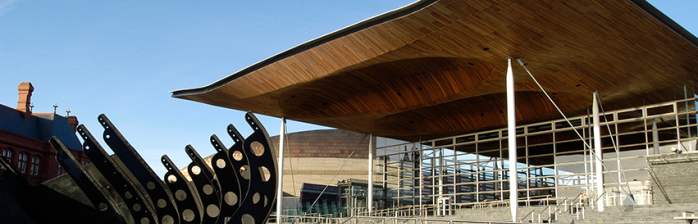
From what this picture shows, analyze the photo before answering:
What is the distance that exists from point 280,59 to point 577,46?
1022 centimetres

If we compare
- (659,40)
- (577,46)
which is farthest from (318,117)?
(659,40)

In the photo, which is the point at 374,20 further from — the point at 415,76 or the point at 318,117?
the point at 318,117

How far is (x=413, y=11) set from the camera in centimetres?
1622

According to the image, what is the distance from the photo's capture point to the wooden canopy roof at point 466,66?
16.2m

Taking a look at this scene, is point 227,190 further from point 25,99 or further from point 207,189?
point 25,99

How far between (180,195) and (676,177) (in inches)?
664

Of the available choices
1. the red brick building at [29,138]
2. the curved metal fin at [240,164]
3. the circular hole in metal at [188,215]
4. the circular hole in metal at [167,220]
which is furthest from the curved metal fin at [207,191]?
the red brick building at [29,138]

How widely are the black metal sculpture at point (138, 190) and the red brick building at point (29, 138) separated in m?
18.6

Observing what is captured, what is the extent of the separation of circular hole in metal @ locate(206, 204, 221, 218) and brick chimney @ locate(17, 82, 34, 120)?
25617mm

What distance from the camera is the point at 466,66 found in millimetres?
22359

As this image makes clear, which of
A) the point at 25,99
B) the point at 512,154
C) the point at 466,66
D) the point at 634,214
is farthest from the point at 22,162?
the point at 634,214

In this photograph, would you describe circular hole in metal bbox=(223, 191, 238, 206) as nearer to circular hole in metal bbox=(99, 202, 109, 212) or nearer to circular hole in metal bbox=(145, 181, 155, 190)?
circular hole in metal bbox=(145, 181, 155, 190)

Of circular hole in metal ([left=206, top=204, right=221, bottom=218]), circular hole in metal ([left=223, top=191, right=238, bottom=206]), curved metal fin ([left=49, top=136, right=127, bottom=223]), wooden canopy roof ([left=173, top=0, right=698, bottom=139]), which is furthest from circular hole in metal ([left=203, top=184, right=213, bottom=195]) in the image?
wooden canopy roof ([left=173, top=0, right=698, bottom=139])

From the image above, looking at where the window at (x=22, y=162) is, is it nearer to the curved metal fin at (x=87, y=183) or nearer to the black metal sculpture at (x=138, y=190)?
the black metal sculpture at (x=138, y=190)
